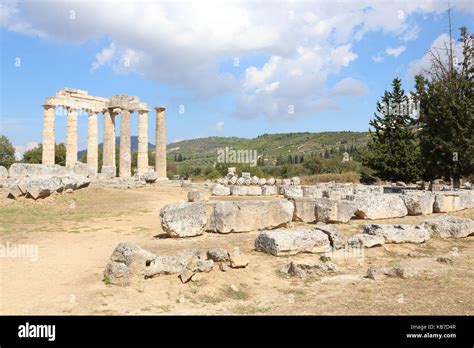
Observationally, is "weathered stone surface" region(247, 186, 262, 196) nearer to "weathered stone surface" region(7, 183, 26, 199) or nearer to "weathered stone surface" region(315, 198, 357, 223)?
"weathered stone surface" region(7, 183, 26, 199)

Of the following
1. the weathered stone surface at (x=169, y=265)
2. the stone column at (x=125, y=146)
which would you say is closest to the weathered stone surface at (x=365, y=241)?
the weathered stone surface at (x=169, y=265)

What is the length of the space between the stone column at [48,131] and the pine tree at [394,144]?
25.7 meters

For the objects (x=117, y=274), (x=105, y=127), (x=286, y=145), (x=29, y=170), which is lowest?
(x=117, y=274)

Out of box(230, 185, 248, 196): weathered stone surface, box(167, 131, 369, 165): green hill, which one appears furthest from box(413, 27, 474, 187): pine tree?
box(167, 131, 369, 165): green hill

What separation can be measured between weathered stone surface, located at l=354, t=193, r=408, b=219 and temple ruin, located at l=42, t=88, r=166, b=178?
74.6 ft

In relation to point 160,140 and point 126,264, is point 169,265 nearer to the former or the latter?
point 126,264

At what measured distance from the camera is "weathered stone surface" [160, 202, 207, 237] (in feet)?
34.6

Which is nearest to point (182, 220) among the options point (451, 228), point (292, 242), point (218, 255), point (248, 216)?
point (248, 216)

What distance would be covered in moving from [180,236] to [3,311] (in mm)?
5487

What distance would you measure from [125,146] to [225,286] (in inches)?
1095

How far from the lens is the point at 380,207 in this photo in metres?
13.8

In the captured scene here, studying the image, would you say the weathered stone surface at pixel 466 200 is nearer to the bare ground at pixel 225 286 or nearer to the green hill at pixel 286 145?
the bare ground at pixel 225 286

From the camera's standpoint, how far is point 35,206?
17.9 meters
